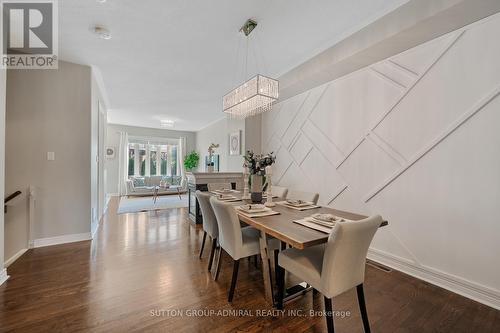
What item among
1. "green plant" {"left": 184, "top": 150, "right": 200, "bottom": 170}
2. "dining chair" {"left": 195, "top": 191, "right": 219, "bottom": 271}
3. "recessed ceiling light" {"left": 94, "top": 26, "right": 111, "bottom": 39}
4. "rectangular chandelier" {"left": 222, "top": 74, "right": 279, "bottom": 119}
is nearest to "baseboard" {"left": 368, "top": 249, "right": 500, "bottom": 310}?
"dining chair" {"left": 195, "top": 191, "right": 219, "bottom": 271}

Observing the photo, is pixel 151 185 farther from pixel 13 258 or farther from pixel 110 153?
pixel 13 258

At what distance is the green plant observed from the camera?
8.62 metres

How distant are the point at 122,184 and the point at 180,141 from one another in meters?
2.77

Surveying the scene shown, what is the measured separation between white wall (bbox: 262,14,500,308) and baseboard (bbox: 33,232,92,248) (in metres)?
3.85

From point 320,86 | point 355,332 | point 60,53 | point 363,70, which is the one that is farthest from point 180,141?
point 355,332

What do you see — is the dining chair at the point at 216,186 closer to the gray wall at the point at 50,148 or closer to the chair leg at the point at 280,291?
the gray wall at the point at 50,148

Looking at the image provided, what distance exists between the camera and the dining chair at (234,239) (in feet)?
5.84

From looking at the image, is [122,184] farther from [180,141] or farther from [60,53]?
[60,53]

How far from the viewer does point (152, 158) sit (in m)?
8.62

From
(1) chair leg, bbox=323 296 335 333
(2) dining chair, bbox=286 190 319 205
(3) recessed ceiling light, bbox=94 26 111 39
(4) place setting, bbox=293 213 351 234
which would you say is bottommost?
(1) chair leg, bbox=323 296 335 333

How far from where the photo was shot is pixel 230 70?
3.38 metres

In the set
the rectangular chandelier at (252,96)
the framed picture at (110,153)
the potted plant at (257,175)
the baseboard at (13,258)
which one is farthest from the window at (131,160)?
the potted plant at (257,175)

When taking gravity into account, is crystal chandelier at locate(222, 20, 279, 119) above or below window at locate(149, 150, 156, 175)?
above

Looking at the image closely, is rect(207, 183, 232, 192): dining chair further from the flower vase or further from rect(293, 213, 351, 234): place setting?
rect(293, 213, 351, 234): place setting
